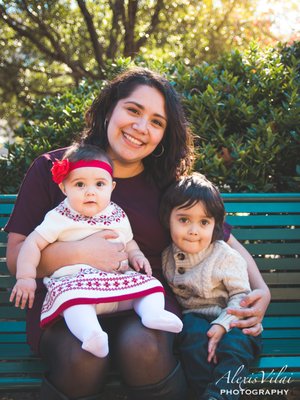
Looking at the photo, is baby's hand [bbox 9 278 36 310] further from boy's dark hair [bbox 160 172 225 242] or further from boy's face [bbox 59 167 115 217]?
boy's dark hair [bbox 160 172 225 242]

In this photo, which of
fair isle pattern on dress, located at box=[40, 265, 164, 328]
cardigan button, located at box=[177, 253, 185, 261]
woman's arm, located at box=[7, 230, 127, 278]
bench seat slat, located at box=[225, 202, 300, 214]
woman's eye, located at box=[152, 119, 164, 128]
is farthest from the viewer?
bench seat slat, located at box=[225, 202, 300, 214]

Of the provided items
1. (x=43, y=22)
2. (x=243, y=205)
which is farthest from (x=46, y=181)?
A: (x=43, y=22)

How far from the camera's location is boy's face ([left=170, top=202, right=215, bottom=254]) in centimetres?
281

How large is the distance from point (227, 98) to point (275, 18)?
5.68 metres

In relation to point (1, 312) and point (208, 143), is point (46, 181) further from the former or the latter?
point (208, 143)

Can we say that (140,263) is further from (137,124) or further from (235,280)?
(137,124)

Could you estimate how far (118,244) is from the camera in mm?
2707

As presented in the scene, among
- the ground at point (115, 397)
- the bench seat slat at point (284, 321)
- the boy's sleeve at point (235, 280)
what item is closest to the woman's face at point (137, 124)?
the boy's sleeve at point (235, 280)

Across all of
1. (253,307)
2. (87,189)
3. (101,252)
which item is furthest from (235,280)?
(87,189)

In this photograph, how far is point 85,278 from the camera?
2.44 metres

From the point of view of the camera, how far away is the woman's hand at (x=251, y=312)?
2.69 m

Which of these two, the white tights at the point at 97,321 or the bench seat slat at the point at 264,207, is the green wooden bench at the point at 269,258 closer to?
the bench seat slat at the point at 264,207

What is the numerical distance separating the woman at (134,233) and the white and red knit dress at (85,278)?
0.21ft

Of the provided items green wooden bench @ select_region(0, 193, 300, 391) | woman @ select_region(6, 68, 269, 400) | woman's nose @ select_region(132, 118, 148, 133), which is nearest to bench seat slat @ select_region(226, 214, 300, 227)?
green wooden bench @ select_region(0, 193, 300, 391)
